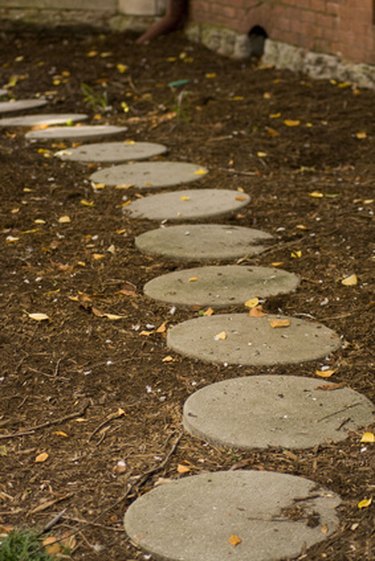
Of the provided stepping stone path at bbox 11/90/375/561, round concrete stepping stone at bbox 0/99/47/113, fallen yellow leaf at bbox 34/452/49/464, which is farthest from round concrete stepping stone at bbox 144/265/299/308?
round concrete stepping stone at bbox 0/99/47/113

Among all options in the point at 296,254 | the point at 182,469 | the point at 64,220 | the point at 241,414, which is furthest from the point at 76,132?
the point at 182,469

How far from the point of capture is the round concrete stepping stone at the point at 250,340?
11.6 ft

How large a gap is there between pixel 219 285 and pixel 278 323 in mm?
455

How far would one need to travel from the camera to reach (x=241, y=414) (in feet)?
10.3

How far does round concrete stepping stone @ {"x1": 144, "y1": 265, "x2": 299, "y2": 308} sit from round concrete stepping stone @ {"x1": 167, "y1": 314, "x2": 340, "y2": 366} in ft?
0.58

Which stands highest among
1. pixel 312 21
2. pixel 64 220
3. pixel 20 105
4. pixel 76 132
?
pixel 312 21

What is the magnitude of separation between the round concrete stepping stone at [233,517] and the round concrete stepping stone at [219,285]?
1253mm

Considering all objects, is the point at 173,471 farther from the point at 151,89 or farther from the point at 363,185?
the point at 151,89

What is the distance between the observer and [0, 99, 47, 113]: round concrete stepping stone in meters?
7.68

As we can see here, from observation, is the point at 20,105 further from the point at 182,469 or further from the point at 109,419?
the point at 182,469

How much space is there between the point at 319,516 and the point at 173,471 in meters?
0.46

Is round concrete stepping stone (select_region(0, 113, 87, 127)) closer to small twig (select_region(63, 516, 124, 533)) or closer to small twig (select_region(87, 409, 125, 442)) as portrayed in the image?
small twig (select_region(87, 409, 125, 442))

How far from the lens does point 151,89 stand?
7.86 meters

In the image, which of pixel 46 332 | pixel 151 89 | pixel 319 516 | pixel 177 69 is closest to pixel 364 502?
pixel 319 516
